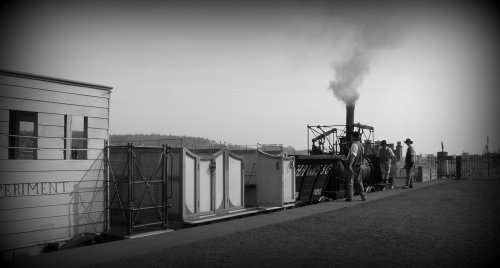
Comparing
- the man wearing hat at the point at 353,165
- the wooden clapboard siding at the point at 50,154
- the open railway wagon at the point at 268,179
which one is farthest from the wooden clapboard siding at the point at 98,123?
the man wearing hat at the point at 353,165

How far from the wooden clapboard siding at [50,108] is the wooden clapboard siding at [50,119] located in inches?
3.1

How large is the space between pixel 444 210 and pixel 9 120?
1064 centimetres

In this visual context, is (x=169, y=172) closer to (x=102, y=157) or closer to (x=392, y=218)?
(x=102, y=157)

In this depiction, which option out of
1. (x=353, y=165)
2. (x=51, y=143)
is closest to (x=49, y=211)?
(x=51, y=143)

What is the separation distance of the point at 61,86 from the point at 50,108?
0.50 metres

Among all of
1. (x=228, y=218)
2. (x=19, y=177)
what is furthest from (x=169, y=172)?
(x=19, y=177)

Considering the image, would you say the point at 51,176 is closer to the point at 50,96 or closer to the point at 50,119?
the point at 50,119

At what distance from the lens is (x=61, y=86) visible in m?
8.41

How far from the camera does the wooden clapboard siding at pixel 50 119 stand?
8125 millimetres

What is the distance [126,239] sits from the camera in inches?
320

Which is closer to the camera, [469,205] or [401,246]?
[401,246]

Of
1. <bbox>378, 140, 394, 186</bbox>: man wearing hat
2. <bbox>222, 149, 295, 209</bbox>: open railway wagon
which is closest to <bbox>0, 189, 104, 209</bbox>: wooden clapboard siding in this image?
<bbox>222, 149, 295, 209</bbox>: open railway wagon

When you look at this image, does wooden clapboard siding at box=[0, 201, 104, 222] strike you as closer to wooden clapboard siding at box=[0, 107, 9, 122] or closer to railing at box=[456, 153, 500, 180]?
wooden clapboard siding at box=[0, 107, 9, 122]

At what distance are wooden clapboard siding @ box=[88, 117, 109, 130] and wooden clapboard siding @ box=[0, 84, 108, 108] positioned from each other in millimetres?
296
